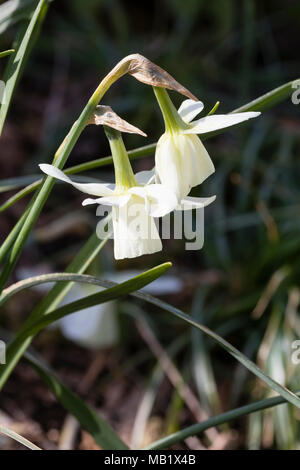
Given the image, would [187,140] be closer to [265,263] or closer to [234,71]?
[265,263]

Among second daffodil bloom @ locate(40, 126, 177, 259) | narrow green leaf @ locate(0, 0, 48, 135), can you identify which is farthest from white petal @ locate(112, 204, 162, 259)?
narrow green leaf @ locate(0, 0, 48, 135)

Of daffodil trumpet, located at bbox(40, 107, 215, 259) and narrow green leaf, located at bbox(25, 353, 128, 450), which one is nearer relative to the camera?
daffodil trumpet, located at bbox(40, 107, 215, 259)

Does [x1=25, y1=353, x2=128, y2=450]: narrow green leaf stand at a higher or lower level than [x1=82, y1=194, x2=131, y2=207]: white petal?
lower

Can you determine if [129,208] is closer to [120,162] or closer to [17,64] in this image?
[120,162]

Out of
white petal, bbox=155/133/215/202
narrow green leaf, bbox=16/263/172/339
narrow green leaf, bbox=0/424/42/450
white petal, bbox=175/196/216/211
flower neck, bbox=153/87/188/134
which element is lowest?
narrow green leaf, bbox=0/424/42/450

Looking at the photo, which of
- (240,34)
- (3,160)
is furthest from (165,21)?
(3,160)

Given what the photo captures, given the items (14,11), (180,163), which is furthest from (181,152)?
(14,11)

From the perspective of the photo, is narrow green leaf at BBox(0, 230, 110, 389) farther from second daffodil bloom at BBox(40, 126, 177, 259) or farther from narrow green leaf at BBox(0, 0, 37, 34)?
narrow green leaf at BBox(0, 0, 37, 34)
